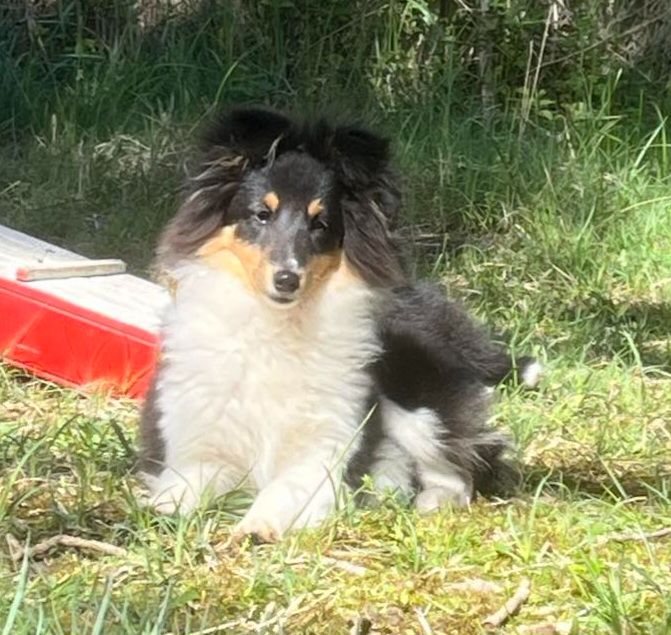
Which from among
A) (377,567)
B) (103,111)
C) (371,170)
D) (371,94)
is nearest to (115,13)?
(103,111)

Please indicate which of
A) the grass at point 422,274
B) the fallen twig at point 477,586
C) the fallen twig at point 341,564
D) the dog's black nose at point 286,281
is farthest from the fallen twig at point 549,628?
the dog's black nose at point 286,281

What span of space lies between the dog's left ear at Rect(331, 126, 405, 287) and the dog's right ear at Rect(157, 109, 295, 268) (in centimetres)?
16

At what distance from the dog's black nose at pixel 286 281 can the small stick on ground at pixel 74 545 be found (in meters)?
0.76

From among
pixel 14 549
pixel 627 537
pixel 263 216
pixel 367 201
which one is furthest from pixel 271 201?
pixel 627 537

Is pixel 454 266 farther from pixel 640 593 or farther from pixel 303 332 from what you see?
pixel 640 593

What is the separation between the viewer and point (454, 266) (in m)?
6.51

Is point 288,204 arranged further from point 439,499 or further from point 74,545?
point 74,545

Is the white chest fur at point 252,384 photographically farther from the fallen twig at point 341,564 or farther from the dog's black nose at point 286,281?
the fallen twig at point 341,564

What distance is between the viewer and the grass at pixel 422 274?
124 inches

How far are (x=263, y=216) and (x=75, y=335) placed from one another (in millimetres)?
1246

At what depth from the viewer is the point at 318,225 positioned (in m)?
3.83

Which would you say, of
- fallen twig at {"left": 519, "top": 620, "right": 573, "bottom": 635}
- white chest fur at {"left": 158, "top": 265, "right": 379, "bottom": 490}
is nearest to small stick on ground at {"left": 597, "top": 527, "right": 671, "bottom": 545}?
fallen twig at {"left": 519, "top": 620, "right": 573, "bottom": 635}

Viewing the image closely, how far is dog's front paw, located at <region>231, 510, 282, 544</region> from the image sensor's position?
350 centimetres

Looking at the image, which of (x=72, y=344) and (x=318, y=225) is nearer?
(x=318, y=225)
